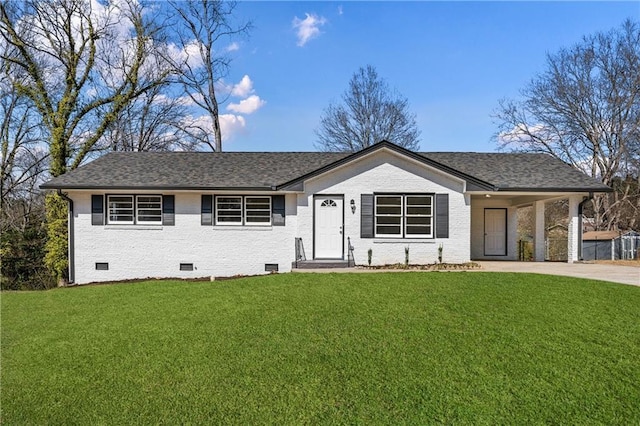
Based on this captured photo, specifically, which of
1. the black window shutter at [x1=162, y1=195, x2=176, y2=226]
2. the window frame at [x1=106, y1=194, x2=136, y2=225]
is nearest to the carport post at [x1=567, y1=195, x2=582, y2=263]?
the black window shutter at [x1=162, y1=195, x2=176, y2=226]

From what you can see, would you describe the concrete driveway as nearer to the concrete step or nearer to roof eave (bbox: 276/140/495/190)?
roof eave (bbox: 276/140/495/190)

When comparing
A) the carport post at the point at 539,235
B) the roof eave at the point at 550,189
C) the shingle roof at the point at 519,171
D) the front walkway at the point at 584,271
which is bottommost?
the front walkway at the point at 584,271

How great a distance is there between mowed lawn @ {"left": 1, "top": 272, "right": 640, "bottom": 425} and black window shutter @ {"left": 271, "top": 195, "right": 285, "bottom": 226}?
207 inches

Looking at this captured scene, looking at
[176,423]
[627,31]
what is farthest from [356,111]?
[176,423]

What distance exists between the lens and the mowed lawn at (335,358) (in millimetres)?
3967

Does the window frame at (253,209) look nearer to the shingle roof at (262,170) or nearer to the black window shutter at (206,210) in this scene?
the shingle roof at (262,170)

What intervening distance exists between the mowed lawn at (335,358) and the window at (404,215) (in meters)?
4.88

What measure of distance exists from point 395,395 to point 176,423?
2201 mm

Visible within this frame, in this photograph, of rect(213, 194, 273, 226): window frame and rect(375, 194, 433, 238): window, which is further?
rect(213, 194, 273, 226): window frame

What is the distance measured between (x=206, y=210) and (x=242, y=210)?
1.25 m

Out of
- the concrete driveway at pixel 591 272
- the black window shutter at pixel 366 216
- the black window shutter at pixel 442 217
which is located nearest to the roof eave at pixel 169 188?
the black window shutter at pixel 366 216

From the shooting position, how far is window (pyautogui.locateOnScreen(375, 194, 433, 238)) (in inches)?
540

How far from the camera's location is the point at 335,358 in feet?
17.2

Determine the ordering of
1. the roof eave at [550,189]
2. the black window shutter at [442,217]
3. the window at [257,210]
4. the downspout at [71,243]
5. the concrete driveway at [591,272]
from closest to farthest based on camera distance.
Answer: the concrete driveway at [591,272] < the roof eave at [550,189] < the black window shutter at [442,217] < the downspout at [71,243] < the window at [257,210]
